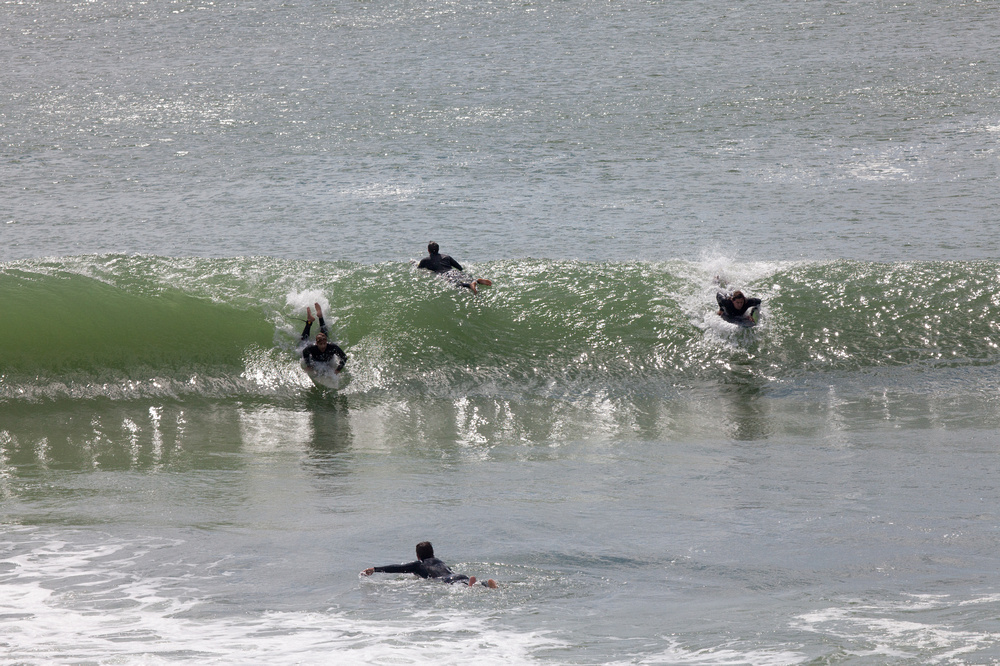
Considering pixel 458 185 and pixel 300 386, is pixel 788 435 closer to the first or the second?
pixel 300 386

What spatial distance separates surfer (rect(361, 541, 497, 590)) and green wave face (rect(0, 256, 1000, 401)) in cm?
626

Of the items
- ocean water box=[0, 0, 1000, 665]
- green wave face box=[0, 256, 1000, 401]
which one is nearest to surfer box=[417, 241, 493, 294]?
green wave face box=[0, 256, 1000, 401]

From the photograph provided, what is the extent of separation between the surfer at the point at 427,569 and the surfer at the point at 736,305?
29.1ft

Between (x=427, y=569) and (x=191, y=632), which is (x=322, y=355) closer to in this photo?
(x=427, y=569)

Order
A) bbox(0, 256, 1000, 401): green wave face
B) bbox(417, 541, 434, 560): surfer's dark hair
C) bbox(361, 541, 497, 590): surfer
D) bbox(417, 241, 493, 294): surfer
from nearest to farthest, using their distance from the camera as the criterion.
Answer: bbox(361, 541, 497, 590): surfer → bbox(417, 541, 434, 560): surfer's dark hair → bbox(0, 256, 1000, 401): green wave face → bbox(417, 241, 493, 294): surfer

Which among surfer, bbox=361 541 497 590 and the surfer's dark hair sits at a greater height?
the surfer's dark hair

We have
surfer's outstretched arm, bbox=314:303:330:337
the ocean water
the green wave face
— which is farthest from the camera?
surfer's outstretched arm, bbox=314:303:330:337

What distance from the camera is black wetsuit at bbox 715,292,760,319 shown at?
1659 cm

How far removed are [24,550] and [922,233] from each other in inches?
794

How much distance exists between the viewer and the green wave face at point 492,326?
15625 millimetres

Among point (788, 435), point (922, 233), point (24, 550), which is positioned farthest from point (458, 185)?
point (24, 550)

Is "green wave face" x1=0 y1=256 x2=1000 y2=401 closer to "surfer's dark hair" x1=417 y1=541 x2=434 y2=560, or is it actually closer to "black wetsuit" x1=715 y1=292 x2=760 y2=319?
"black wetsuit" x1=715 y1=292 x2=760 y2=319

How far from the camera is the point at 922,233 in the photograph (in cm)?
2331

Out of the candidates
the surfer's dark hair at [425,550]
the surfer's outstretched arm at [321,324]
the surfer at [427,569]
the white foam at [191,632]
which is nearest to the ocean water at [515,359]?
the white foam at [191,632]
